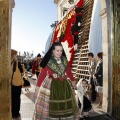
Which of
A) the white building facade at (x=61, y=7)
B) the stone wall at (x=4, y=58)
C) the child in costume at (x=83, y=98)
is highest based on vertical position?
the white building facade at (x=61, y=7)

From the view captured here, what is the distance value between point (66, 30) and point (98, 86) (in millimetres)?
6890

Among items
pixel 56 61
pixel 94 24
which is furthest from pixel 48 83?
pixel 94 24

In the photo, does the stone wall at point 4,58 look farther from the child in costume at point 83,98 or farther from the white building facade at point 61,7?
the white building facade at point 61,7

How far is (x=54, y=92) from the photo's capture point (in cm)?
350

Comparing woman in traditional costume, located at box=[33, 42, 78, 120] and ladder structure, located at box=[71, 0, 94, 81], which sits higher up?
ladder structure, located at box=[71, 0, 94, 81]

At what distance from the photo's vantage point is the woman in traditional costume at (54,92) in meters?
3.45

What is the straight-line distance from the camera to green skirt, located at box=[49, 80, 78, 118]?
11.3 ft

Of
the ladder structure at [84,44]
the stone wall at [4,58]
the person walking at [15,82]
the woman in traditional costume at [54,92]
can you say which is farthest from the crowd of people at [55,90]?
the ladder structure at [84,44]

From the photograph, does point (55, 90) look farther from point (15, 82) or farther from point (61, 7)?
point (61, 7)

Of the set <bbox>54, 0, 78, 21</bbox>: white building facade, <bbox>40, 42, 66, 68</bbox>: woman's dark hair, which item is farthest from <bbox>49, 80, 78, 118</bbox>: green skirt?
<bbox>54, 0, 78, 21</bbox>: white building facade

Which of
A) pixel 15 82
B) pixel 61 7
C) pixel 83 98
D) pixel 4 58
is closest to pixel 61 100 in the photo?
pixel 4 58

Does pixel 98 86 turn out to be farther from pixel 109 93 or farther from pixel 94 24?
pixel 94 24

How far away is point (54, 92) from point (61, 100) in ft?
0.61

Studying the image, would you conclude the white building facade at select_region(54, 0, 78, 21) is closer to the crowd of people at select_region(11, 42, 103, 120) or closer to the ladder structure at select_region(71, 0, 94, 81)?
the ladder structure at select_region(71, 0, 94, 81)
